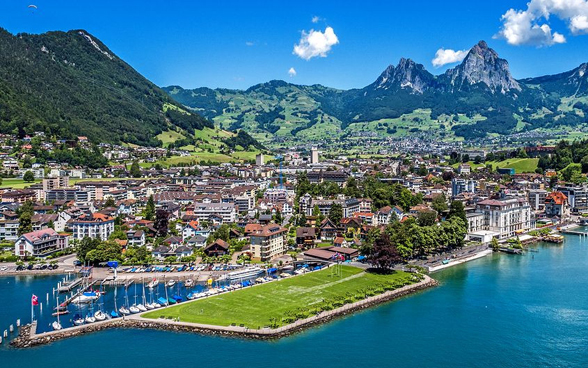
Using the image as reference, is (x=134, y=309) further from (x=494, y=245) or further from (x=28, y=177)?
(x=28, y=177)

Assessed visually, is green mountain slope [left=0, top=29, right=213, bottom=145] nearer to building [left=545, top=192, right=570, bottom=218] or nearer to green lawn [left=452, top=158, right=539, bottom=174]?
green lawn [left=452, top=158, right=539, bottom=174]

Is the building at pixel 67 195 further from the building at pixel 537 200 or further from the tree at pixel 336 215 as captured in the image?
the building at pixel 537 200

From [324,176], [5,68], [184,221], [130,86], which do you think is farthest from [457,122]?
[184,221]

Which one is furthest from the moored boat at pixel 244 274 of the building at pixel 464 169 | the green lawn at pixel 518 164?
the green lawn at pixel 518 164

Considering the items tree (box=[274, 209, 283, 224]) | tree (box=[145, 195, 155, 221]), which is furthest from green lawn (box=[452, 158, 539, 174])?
tree (box=[145, 195, 155, 221])

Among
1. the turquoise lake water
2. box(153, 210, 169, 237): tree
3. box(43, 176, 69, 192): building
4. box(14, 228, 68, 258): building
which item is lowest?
the turquoise lake water

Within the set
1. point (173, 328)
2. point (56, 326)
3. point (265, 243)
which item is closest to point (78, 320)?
point (56, 326)
